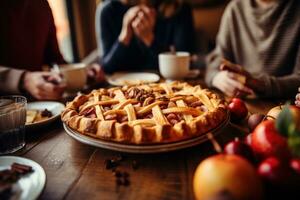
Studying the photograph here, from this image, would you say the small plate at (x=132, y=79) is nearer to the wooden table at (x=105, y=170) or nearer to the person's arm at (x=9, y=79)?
the person's arm at (x=9, y=79)

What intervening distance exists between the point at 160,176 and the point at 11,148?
43 cm

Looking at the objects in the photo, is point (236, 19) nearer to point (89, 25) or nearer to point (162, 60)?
point (162, 60)

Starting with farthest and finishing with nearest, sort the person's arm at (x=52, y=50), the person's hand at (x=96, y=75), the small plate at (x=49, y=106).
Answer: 1. the person's arm at (x=52, y=50)
2. the person's hand at (x=96, y=75)
3. the small plate at (x=49, y=106)

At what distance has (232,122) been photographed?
0.85m

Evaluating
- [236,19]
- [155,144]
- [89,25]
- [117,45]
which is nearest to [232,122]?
[155,144]

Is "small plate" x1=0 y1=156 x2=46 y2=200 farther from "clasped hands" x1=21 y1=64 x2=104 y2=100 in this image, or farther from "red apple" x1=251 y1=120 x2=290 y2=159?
"clasped hands" x1=21 y1=64 x2=104 y2=100

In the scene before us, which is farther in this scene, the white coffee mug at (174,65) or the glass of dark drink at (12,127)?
→ the white coffee mug at (174,65)

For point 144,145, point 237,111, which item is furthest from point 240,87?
point 144,145

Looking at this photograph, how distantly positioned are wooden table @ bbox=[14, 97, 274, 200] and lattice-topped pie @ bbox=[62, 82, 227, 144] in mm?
56

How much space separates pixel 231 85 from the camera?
1.12m

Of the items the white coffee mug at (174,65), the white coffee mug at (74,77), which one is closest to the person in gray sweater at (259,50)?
the white coffee mug at (174,65)

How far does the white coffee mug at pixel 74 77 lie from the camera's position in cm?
122

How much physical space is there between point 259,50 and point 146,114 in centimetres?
102

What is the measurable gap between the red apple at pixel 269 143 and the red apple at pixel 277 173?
0.02 m
